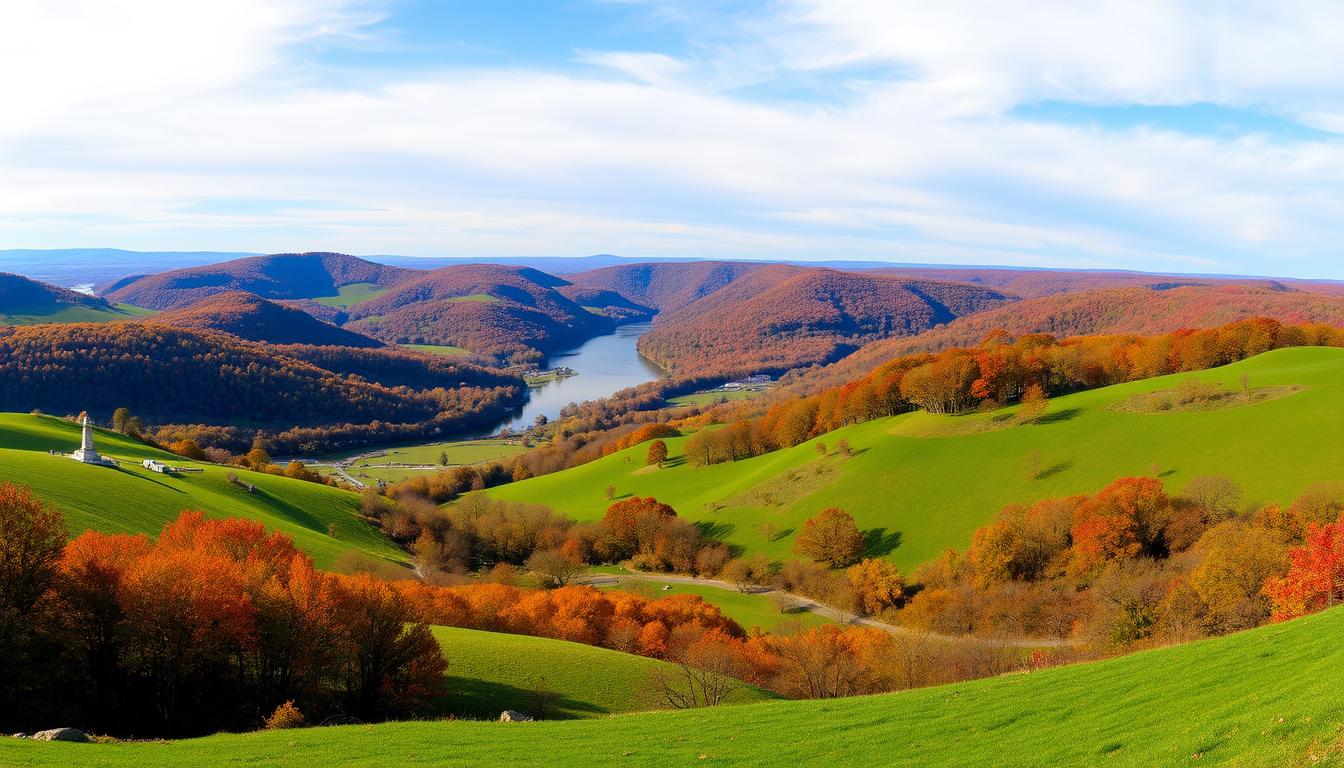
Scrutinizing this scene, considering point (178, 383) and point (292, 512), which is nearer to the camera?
point (292, 512)

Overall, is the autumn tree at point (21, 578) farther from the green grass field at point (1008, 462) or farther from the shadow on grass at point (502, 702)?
the green grass field at point (1008, 462)

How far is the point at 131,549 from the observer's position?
93.5ft

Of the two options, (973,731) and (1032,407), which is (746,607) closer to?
(1032,407)

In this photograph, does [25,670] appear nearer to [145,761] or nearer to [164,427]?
[145,761]

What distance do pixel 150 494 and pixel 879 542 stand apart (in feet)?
193

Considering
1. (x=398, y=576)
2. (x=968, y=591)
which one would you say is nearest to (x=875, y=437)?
(x=968, y=591)

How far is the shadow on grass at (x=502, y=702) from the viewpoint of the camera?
26531 mm

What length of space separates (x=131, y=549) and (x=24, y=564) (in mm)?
6463

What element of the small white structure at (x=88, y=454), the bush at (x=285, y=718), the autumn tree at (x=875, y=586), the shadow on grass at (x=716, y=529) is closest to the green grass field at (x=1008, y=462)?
the shadow on grass at (x=716, y=529)

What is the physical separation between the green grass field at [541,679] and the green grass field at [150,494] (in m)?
26.2

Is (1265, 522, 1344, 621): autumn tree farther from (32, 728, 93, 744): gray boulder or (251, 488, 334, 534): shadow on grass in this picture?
(251, 488, 334, 534): shadow on grass

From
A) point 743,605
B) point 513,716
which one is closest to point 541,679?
point 513,716

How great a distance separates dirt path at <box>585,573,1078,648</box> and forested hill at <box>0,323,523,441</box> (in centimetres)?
11907

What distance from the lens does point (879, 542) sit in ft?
217
